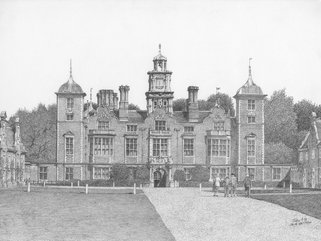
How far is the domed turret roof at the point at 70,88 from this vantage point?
72.2 meters

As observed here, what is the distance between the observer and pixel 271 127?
96312 millimetres

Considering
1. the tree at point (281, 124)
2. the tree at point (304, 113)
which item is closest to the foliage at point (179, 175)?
the tree at point (281, 124)

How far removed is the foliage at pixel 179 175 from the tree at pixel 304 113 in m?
36.8

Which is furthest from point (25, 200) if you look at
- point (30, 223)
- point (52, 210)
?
point (30, 223)

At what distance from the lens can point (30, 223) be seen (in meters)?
29.8

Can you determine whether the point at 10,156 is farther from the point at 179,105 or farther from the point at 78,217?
the point at 179,105

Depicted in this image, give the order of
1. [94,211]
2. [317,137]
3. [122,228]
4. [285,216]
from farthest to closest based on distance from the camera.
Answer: [317,137], [94,211], [285,216], [122,228]

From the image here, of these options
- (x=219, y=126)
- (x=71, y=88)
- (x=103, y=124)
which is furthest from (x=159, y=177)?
(x=71, y=88)

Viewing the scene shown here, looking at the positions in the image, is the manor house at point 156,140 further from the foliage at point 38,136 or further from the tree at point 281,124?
the tree at point 281,124

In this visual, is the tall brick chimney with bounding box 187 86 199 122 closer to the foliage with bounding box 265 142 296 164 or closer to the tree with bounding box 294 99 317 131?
the foliage with bounding box 265 142 296 164

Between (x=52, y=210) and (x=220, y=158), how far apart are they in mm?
39603

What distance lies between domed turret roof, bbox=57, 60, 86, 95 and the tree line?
15385mm

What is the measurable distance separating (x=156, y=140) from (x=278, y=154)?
2044 centimetres

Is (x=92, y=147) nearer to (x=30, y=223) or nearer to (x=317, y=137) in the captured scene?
(x=317, y=137)
